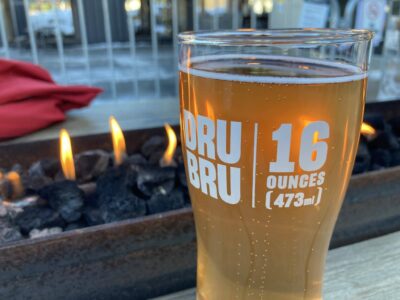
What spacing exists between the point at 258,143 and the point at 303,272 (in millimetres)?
186

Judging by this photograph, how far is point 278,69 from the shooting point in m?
0.46

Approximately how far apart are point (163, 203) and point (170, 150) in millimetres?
212

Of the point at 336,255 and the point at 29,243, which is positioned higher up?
the point at 29,243

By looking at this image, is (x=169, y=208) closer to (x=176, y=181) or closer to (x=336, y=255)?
(x=176, y=181)

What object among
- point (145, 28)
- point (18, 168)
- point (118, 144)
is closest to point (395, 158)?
point (118, 144)

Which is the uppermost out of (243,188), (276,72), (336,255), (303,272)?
(276,72)

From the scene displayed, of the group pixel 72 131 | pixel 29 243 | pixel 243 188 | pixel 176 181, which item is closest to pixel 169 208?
pixel 176 181

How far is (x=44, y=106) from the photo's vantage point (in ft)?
4.31

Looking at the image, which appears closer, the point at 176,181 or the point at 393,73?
the point at 176,181

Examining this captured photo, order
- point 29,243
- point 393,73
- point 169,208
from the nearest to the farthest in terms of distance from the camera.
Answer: point 29,243, point 169,208, point 393,73

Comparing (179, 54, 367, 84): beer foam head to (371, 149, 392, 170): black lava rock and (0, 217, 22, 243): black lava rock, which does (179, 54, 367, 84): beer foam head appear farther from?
(371, 149, 392, 170): black lava rock

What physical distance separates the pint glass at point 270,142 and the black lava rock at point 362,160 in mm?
516

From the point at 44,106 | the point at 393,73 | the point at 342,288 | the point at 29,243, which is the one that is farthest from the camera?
the point at 393,73

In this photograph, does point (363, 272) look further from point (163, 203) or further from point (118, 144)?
point (118, 144)
